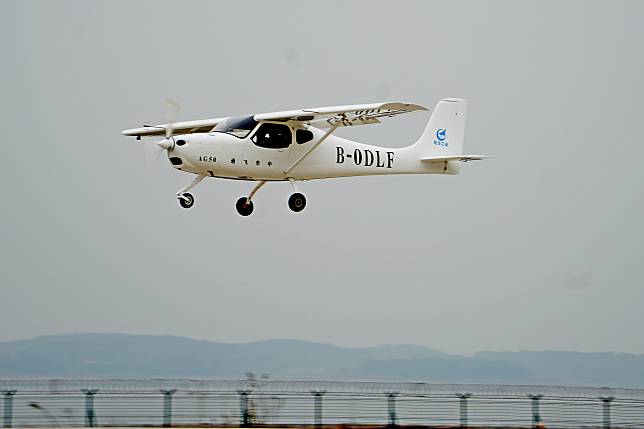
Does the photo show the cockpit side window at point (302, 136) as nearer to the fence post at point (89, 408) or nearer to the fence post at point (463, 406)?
the fence post at point (463, 406)

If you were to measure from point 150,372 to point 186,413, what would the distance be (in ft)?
86.8

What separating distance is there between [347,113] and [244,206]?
4461mm

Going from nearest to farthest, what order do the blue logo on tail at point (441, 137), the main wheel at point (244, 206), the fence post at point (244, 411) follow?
1. the fence post at point (244, 411)
2. the main wheel at point (244, 206)
3. the blue logo on tail at point (441, 137)

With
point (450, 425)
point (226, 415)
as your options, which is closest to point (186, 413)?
point (226, 415)

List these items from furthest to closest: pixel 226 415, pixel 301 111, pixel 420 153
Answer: pixel 420 153 < pixel 301 111 < pixel 226 415

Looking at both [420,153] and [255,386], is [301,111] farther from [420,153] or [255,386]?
[255,386]

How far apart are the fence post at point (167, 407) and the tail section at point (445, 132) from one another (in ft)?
57.8

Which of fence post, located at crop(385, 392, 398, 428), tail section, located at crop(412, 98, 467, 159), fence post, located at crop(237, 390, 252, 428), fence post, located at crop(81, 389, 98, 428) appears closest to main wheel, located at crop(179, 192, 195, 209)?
tail section, located at crop(412, 98, 467, 159)

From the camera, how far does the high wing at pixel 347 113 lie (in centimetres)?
4184

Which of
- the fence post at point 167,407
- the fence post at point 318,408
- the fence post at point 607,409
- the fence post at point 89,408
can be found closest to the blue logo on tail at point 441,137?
the fence post at point 607,409

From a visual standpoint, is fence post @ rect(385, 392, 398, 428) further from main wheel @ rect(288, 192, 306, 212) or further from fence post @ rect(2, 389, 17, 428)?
main wheel @ rect(288, 192, 306, 212)

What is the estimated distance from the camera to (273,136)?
43.2 m

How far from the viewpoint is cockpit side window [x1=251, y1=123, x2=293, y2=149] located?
42812 millimetres

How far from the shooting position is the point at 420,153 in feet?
156
